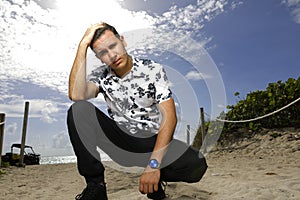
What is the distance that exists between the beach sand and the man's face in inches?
62.8

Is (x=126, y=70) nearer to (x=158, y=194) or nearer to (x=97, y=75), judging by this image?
(x=97, y=75)

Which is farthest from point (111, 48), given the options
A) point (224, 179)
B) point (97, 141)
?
point (224, 179)

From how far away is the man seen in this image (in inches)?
89.6

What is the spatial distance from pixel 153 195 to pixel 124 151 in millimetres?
620

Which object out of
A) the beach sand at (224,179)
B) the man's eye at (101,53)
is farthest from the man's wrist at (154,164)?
the beach sand at (224,179)

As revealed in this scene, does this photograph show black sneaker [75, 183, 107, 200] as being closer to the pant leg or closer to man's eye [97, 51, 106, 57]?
the pant leg

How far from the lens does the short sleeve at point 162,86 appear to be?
2256 mm

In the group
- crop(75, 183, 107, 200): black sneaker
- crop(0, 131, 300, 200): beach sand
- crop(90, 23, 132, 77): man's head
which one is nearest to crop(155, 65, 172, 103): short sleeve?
crop(90, 23, 132, 77): man's head

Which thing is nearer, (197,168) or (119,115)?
(197,168)

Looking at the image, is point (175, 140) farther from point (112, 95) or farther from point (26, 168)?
point (26, 168)

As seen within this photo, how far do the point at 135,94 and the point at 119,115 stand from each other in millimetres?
219

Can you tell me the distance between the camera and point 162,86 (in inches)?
91.8

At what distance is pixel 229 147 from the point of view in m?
8.91

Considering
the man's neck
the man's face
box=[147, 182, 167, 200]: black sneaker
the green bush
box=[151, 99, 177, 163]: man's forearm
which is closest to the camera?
box=[151, 99, 177, 163]: man's forearm
